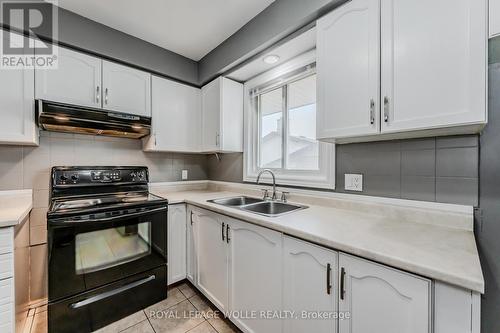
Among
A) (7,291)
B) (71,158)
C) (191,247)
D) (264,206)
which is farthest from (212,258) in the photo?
(71,158)

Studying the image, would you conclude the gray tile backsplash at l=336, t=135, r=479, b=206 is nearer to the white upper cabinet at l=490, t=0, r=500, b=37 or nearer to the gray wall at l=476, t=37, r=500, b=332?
the gray wall at l=476, t=37, r=500, b=332

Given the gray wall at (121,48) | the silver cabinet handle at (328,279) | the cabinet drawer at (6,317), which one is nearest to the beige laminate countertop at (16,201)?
the cabinet drawer at (6,317)

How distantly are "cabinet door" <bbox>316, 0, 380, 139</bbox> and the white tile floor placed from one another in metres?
1.60

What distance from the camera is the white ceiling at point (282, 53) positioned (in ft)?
5.17

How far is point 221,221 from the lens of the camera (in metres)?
1.62

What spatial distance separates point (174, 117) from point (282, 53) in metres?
1.33

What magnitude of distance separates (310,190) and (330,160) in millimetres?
304

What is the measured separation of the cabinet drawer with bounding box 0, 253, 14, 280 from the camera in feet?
3.80

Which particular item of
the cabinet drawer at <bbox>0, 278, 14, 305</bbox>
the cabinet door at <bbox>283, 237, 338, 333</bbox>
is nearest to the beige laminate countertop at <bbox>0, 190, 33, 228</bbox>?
the cabinet drawer at <bbox>0, 278, 14, 305</bbox>

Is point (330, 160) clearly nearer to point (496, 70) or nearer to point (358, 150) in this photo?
point (358, 150)

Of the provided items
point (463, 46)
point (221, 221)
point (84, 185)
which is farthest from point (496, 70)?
point (84, 185)

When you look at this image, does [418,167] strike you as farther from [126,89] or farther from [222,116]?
[126,89]

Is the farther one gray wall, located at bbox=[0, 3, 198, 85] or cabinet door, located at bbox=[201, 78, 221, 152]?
cabinet door, located at bbox=[201, 78, 221, 152]

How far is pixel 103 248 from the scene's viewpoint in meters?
1.59
